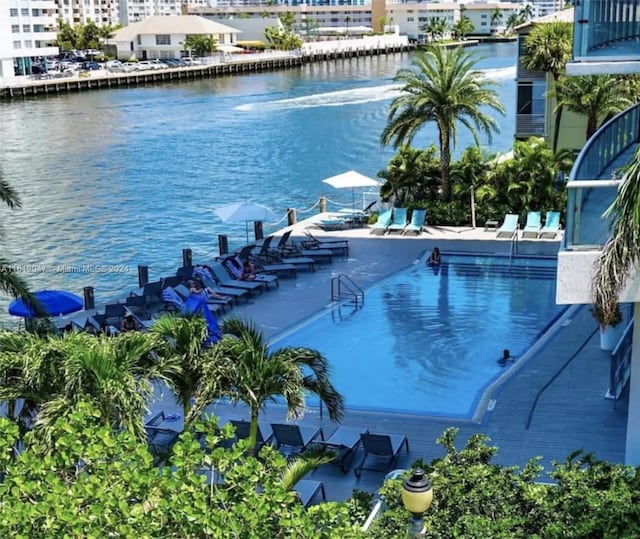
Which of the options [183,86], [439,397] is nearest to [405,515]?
[439,397]

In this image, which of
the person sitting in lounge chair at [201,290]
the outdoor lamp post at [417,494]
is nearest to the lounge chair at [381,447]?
the outdoor lamp post at [417,494]

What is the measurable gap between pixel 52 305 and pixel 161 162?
40.2 metres

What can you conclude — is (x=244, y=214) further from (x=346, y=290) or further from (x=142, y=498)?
(x=142, y=498)

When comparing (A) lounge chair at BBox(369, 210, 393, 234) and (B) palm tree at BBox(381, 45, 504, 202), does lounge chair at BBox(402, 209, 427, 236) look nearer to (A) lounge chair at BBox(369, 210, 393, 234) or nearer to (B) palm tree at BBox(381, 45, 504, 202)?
(A) lounge chair at BBox(369, 210, 393, 234)

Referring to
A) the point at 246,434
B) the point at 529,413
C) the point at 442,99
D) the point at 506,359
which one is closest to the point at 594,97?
the point at 442,99

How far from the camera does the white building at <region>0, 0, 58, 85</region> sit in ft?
365

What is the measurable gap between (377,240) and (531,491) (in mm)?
20272

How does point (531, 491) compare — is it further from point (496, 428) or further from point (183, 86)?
point (183, 86)

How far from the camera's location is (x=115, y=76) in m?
114

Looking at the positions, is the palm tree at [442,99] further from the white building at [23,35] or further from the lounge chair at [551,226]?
the white building at [23,35]

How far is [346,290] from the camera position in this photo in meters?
25.0

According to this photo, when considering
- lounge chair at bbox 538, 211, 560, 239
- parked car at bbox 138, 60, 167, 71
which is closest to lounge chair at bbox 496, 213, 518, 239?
lounge chair at bbox 538, 211, 560, 239

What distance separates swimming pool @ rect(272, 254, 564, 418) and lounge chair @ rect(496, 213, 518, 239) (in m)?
1.78

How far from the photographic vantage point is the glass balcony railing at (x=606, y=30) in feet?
33.4
